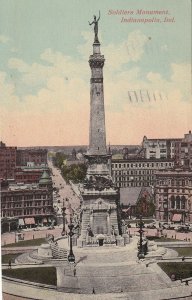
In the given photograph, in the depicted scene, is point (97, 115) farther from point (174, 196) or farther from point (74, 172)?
point (174, 196)

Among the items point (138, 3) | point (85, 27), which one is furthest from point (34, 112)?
point (138, 3)

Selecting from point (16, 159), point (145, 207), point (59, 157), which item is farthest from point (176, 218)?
point (16, 159)

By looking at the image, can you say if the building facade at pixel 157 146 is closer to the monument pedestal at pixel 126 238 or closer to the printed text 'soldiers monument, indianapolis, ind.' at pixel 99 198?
the printed text 'soldiers monument, indianapolis, ind.' at pixel 99 198

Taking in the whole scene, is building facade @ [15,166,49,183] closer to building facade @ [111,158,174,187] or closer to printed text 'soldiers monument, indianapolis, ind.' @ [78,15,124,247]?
Result: printed text 'soldiers monument, indianapolis, ind.' @ [78,15,124,247]

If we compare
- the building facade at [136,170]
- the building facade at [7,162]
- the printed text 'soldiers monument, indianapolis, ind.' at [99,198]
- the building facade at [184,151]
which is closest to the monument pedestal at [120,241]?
the printed text 'soldiers monument, indianapolis, ind.' at [99,198]

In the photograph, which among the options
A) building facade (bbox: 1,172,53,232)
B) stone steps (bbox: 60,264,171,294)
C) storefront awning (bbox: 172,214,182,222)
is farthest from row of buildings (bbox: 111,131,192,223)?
stone steps (bbox: 60,264,171,294)

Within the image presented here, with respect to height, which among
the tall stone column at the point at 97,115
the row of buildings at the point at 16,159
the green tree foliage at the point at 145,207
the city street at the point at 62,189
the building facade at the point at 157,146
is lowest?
the green tree foliage at the point at 145,207
